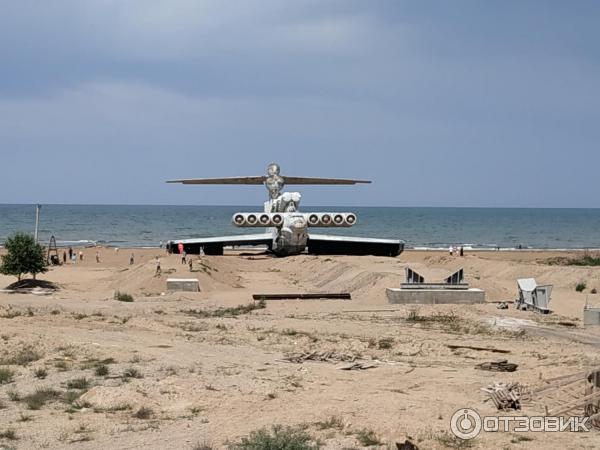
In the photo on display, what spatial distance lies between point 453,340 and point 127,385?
8.55 metres

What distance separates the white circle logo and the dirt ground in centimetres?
14

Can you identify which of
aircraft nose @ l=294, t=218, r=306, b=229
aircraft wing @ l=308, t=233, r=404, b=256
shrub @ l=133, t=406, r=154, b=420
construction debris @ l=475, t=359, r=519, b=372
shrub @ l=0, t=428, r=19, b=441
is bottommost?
shrub @ l=0, t=428, r=19, b=441

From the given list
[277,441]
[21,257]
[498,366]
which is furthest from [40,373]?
[21,257]

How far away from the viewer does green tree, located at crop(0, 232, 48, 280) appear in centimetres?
3019

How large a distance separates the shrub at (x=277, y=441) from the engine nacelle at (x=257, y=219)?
107 feet

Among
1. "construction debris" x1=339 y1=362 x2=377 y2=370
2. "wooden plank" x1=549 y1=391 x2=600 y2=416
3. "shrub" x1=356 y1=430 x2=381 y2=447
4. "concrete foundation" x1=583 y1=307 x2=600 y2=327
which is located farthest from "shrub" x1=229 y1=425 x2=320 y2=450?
"concrete foundation" x1=583 y1=307 x2=600 y2=327

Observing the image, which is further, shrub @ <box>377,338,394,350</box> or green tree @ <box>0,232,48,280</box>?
green tree @ <box>0,232,48,280</box>

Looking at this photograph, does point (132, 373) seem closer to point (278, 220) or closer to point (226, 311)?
point (226, 311)

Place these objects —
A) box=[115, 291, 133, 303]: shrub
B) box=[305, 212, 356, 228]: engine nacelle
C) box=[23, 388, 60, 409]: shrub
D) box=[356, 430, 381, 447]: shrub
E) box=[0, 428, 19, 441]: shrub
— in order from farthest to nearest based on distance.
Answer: box=[305, 212, 356, 228]: engine nacelle → box=[115, 291, 133, 303]: shrub → box=[23, 388, 60, 409]: shrub → box=[0, 428, 19, 441]: shrub → box=[356, 430, 381, 447]: shrub

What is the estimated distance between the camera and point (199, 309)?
23875 mm

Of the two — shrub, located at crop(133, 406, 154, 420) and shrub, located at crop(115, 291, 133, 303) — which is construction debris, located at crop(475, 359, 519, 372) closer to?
shrub, located at crop(133, 406, 154, 420)

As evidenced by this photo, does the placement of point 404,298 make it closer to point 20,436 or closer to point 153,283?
point 153,283

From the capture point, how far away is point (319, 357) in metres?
15.3

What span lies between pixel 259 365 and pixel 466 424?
523cm
